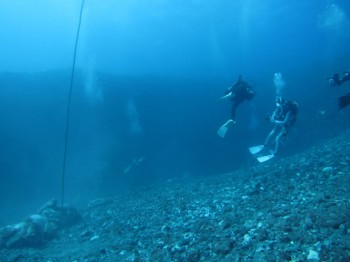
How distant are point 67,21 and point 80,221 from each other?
66.2 meters

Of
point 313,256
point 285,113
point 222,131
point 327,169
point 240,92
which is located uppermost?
point 240,92

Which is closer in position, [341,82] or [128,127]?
[341,82]

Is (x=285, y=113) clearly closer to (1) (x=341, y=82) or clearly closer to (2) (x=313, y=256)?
(1) (x=341, y=82)

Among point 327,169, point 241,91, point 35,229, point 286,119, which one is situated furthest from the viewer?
point 241,91

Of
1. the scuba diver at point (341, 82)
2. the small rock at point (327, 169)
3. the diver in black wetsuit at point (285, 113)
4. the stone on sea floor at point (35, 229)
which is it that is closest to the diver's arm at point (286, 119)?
the diver in black wetsuit at point (285, 113)

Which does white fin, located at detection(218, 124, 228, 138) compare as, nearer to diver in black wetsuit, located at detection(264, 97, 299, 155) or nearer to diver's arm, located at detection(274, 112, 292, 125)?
diver in black wetsuit, located at detection(264, 97, 299, 155)

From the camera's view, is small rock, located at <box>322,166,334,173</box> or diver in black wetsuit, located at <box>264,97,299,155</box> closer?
small rock, located at <box>322,166,334,173</box>

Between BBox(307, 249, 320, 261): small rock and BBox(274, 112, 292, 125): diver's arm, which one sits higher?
BBox(274, 112, 292, 125): diver's arm

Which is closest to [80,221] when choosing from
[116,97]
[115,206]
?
[115,206]

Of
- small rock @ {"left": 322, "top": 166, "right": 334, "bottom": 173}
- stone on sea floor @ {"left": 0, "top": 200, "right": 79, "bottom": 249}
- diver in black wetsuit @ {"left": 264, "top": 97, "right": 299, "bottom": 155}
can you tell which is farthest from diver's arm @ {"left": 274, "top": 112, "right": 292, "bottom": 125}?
stone on sea floor @ {"left": 0, "top": 200, "right": 79, "bottom": 249}

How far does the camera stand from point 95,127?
97.2ft

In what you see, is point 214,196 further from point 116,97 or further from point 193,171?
point 116,97

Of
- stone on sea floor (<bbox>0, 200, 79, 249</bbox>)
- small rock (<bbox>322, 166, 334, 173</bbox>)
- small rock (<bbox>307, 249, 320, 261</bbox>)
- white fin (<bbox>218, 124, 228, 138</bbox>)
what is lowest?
small rock (<bbox>307, 249, 320, 261</bbox>)

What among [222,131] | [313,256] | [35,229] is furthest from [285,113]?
[35,229]
